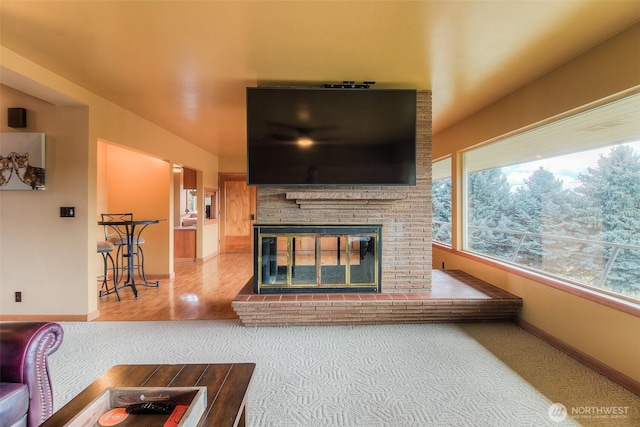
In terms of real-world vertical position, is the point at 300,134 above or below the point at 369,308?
above

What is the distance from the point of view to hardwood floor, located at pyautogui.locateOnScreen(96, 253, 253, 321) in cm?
338

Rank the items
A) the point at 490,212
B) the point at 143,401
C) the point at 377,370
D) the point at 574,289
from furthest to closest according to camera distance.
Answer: the point at 490,212
the point at 574,289
the point at 377,370
the point at 143,401

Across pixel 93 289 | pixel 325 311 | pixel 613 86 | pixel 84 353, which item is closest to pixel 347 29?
pixel 613 86

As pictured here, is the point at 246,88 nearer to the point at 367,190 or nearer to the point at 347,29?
the point at 347,29

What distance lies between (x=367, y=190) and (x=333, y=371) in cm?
188

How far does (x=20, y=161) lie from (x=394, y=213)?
4.10 metres

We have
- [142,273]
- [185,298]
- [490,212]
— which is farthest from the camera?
[142,273]

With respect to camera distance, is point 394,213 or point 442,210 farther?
point 442,210

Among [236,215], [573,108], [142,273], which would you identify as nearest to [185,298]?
[142,273]

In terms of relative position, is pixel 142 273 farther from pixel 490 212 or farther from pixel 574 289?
pixel 574 289

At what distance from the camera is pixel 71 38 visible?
2.23m

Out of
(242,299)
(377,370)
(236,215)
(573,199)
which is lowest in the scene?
(377,370)

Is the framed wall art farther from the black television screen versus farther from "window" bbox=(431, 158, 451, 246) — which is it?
"window" bbox=(431, 158, 451, 246)

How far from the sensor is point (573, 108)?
2.59 meters
